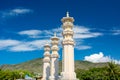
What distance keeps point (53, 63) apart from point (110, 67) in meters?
19.3

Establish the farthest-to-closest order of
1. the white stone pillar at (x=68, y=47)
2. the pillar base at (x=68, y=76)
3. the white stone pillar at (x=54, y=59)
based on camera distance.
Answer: the white stone pillar at (x=54, y=59)
the white stone pillar at (x=68, y=47)
the pillar base at (x=68, y=76)

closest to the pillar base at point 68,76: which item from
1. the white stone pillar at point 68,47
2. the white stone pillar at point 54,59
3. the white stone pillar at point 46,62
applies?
the white stone pillar at point 68,47

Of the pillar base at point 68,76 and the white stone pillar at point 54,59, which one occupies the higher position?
the white stone pillar at point 54,59

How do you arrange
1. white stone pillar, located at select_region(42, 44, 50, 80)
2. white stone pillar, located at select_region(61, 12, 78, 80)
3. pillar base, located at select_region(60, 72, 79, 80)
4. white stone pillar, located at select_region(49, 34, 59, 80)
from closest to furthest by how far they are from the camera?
1. pillar base, located at select_region(60, 72, 79, 80)
2. white stone pillar, located at select_region(61, 12, 78, 80)
3. white stone pillar, located at select_region(49, 34, 59, 80)
4. white stone pillar, located at select_region(42, 44, 50, 80)

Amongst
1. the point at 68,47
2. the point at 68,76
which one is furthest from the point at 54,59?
the point at 68,76

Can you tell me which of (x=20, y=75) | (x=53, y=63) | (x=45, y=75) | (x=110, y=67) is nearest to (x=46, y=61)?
(x=45, y=75)

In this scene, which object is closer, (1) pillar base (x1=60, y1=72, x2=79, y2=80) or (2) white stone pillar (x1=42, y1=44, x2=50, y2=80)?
(1) pillar base (x1=60, y1=72, x2=79, y2=80)

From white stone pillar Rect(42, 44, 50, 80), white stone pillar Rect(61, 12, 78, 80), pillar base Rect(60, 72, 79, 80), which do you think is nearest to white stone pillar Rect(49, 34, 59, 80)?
white stone pillar Rect(42, 44, 50, 80)

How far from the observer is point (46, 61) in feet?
68.8

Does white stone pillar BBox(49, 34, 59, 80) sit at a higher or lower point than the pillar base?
higher

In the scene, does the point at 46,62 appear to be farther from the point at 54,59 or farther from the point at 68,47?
the point at 68,47

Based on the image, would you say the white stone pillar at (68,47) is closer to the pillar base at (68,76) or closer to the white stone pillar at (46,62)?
the pillar base at (68,76)

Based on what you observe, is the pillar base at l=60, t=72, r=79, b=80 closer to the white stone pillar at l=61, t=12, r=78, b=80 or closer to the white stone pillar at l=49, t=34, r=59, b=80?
the white stone pillar at l=61, t=12, r=78, b=80

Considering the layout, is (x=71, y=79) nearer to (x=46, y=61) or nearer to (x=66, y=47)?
(x=66, y=47)
